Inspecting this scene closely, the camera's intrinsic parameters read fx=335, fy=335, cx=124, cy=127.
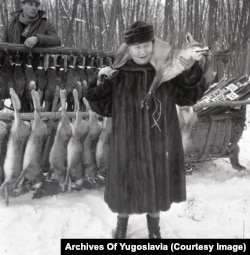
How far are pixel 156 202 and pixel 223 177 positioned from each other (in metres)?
2.39

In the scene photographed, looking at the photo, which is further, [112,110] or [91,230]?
[91,230]

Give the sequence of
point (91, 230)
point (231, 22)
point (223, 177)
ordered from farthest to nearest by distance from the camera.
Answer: point (231, 22), point (223, 177), point (91, 230)

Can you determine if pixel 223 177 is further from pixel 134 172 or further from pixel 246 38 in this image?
pixel 246 38

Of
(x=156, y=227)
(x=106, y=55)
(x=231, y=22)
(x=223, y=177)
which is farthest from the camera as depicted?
(x=231, y=22)

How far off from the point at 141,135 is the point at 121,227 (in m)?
0.86

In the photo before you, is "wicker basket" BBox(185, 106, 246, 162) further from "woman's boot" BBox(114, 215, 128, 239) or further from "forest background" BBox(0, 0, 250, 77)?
"forest background" BBox(0, 0, 250, 77)

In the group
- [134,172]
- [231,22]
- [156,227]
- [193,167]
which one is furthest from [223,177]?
[231,22]

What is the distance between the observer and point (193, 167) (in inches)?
191

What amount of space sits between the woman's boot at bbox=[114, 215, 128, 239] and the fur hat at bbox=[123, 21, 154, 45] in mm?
1428

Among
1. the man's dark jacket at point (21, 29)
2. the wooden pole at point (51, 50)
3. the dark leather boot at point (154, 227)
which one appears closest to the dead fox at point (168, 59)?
the dark leather boot at point (154, 227)

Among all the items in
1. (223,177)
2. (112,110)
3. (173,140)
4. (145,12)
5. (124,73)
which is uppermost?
(145,12)

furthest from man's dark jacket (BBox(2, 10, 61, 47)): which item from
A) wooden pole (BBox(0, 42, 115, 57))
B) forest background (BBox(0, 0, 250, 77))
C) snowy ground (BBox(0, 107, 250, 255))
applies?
forest background (BBox(0, 0, 250, 77))

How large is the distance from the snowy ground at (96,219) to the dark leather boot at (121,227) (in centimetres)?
18

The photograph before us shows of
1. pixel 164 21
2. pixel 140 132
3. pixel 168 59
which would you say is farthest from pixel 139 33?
pixel 164 21
